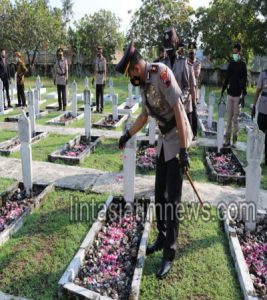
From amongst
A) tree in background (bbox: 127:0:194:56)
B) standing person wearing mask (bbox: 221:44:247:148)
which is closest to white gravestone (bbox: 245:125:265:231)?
standing person wearing mask (bbox: 221:44:247:148)

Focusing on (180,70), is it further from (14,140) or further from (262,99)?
(14,140)

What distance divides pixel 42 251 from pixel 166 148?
1.71 metres

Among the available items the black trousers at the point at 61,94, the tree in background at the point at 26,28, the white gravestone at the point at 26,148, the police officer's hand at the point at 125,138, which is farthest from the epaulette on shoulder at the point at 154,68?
the tree in background at the point at 26,28

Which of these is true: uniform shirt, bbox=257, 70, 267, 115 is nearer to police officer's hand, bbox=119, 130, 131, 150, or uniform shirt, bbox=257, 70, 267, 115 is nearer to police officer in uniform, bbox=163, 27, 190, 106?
police officer in uniform, bbox=163, 27, 190, 106

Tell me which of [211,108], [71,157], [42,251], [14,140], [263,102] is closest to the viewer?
[42,251]

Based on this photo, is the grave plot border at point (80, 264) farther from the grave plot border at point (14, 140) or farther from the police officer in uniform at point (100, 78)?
the police officer in uniform at point (100, 78)

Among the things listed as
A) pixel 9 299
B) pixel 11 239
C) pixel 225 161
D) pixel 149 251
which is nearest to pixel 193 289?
pixel 149 251

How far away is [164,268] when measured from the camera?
11.5 feet

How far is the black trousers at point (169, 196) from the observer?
344 centimetres

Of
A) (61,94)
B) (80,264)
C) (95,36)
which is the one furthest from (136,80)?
(95,36)

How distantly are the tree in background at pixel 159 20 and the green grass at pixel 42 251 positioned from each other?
2468 cm

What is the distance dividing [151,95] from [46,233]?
80.7 inches

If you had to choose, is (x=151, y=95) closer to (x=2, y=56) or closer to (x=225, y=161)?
(x=225, y=161)

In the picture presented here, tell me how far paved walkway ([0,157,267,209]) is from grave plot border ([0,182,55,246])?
0.34 metres
